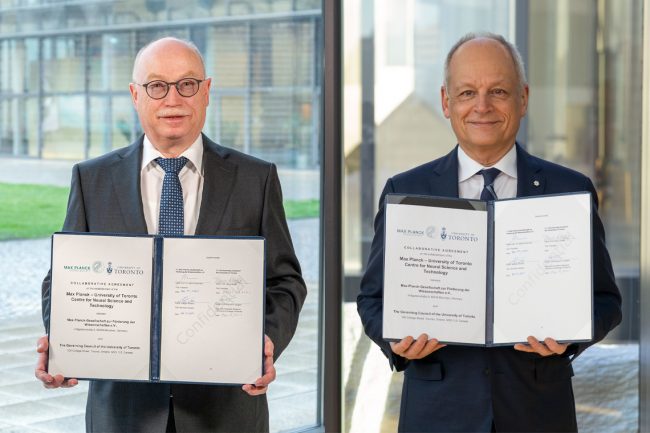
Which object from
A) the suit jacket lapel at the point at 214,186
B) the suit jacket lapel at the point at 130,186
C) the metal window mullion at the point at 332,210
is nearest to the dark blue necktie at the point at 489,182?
the suit jacket lapel at the point at 214,186

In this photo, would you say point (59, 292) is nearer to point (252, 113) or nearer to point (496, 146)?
point (496, 146)

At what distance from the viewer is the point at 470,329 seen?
2176 millimetres

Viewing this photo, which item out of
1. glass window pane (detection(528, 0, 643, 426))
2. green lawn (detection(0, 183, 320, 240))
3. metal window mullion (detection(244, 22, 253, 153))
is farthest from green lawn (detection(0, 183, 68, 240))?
glass window pane (detection(528, 0, 643, 426))

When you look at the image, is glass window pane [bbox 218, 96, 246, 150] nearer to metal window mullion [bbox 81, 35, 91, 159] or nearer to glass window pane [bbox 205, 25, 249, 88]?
glass window pane [bbox 205, 25, 249, 88]

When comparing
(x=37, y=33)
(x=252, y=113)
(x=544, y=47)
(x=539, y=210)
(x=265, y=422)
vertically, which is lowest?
(x=265, y=422)

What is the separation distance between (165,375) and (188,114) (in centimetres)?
65

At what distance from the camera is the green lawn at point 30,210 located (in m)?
3.62

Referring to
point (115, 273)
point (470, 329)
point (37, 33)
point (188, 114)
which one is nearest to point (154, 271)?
point (115, 273)

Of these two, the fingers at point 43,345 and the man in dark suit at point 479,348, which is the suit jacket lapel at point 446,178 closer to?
the man in dark suit at point 479,348

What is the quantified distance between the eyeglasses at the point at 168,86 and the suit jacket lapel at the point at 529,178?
841 mm

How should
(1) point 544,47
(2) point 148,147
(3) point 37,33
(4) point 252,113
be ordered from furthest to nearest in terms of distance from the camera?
(1) point 544,47 < (4) point 252,113 < (3) point 37,33 < (2) point 148,147

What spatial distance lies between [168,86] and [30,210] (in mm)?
1636

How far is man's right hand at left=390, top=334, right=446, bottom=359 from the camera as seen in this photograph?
2162 millimetres

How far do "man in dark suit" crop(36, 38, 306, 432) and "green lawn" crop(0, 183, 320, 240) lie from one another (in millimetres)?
1426
